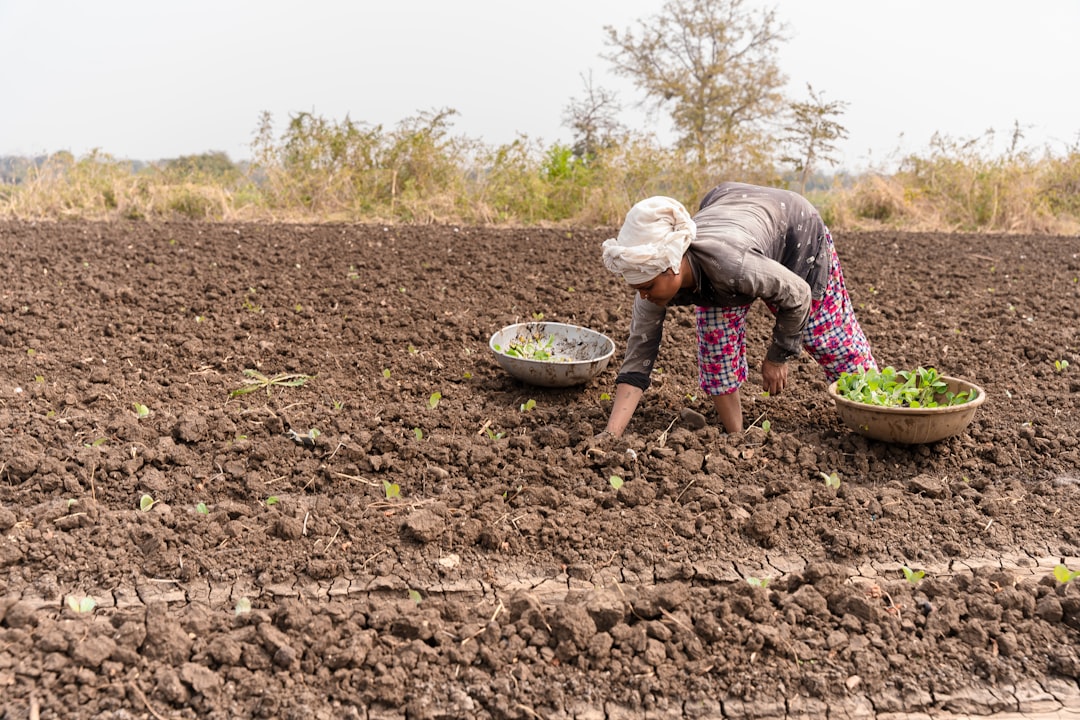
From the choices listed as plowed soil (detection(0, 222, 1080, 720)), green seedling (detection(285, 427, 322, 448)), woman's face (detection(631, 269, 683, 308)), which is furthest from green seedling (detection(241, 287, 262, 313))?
woman's face (detection(631, 269, 683, 308))

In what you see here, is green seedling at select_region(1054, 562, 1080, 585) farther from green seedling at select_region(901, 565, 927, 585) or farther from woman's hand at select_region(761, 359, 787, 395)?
woman's hand at select_region(761, 359, 787, 395)

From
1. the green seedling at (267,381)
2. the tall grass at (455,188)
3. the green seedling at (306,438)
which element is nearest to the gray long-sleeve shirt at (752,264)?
the green seedling at (306,438)

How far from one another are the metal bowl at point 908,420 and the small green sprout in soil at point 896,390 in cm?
8

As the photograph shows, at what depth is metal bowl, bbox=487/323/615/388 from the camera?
4.33 m

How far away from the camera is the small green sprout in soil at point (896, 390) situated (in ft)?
12.1

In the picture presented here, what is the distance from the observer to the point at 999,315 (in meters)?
6.23

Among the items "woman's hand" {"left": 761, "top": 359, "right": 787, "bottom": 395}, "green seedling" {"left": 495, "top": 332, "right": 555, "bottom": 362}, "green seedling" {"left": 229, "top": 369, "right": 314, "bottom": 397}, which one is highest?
"woman's hand" {"left": 761, "top": 359, "right": 787, "bottom": 395}

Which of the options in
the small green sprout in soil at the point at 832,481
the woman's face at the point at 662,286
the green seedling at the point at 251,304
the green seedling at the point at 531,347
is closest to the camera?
the woman's face at the point at 662,286

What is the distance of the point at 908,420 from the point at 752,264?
1094 millimetres

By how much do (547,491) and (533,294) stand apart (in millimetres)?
3261

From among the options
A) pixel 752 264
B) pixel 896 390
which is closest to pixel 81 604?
pixel 752 264

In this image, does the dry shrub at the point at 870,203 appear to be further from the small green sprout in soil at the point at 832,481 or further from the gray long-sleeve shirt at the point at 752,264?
the small green sprout in soil at the point at 832,481

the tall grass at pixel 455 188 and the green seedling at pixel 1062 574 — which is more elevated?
the tall grass at pixel 455 188

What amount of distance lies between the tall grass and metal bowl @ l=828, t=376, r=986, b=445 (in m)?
6.55
